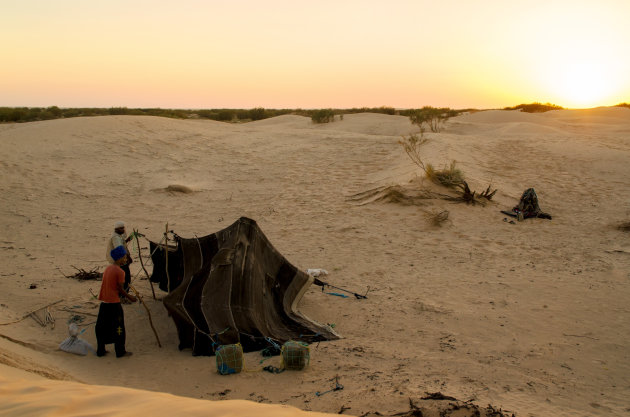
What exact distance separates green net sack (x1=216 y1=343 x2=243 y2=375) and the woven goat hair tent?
0.48m

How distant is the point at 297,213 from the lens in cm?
1302

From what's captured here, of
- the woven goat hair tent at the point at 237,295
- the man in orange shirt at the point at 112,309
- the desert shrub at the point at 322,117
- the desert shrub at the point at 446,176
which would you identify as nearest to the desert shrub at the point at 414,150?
the desert shrub at the point at 446,176

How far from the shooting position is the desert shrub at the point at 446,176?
13367 millimetres

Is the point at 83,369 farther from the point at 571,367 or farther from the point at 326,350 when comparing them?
the point at 571,367

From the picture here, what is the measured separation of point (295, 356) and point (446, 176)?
9391mm

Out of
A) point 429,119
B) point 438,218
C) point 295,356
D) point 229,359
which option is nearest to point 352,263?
point 438,218

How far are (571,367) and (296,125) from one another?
27.7 meters

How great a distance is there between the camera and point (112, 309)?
19.4 ft

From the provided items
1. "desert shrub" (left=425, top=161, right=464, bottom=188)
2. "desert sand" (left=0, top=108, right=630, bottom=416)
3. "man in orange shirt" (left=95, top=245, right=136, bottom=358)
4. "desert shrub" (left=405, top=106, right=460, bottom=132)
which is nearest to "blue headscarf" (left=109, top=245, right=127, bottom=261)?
"man in orange shirt" (left=95, top=245, right=136, bottom=358)

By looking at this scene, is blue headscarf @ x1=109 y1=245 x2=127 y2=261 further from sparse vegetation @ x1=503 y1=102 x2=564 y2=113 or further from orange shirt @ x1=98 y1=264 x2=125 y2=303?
sparse vegetation @ x1=503 y1=102 x2=564 y2=113

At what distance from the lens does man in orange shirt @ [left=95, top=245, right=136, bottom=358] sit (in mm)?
5855

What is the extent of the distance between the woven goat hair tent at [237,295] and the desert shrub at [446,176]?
733 cm

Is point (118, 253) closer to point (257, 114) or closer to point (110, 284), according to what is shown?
point (110, 284)

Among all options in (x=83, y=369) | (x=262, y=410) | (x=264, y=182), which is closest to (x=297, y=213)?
(x=264, y=182)
